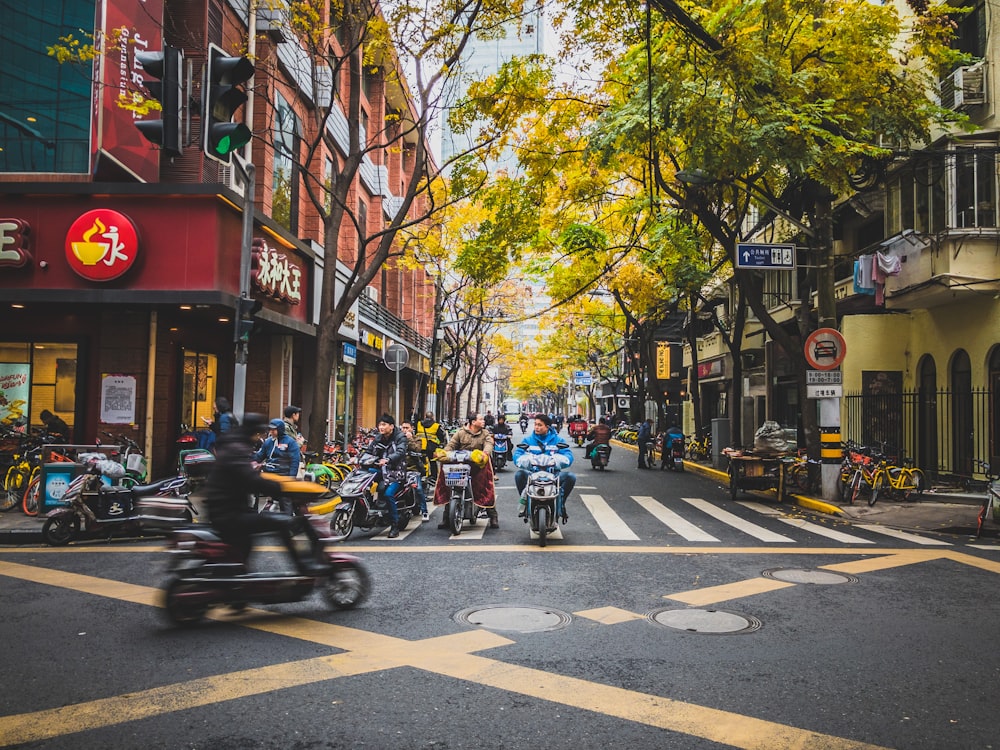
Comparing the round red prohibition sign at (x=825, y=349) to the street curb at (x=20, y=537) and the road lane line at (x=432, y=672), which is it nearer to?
the road lane line at (x=432, y=672)

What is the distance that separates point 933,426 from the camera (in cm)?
1839

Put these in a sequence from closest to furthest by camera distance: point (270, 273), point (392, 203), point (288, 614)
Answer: point (288, 614)
point (270, 273)
point (392, 203)

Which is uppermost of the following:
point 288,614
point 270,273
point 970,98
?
point 970,98

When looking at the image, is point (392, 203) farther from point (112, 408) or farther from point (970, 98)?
point (970, 98)

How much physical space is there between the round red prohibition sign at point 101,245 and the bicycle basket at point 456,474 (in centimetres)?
757

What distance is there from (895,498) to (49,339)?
1755 centimetres

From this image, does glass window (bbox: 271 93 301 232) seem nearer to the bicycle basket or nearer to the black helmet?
the bicycle basket

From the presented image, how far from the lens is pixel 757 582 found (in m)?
7.88

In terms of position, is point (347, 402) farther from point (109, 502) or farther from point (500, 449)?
point (109, 502)

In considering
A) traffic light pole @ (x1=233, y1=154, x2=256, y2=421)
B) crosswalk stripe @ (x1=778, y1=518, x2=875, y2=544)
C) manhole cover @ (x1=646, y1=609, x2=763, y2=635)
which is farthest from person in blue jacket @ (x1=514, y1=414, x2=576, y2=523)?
traffic light pole @ (x1=233, y1=154, x2=256, y2=421)

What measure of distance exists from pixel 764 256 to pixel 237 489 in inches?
477

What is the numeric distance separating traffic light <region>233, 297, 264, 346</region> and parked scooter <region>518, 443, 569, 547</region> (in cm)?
461

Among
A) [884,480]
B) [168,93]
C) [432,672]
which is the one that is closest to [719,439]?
[884,480]

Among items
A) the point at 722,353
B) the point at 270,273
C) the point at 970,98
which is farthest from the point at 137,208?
the point at 722,353
